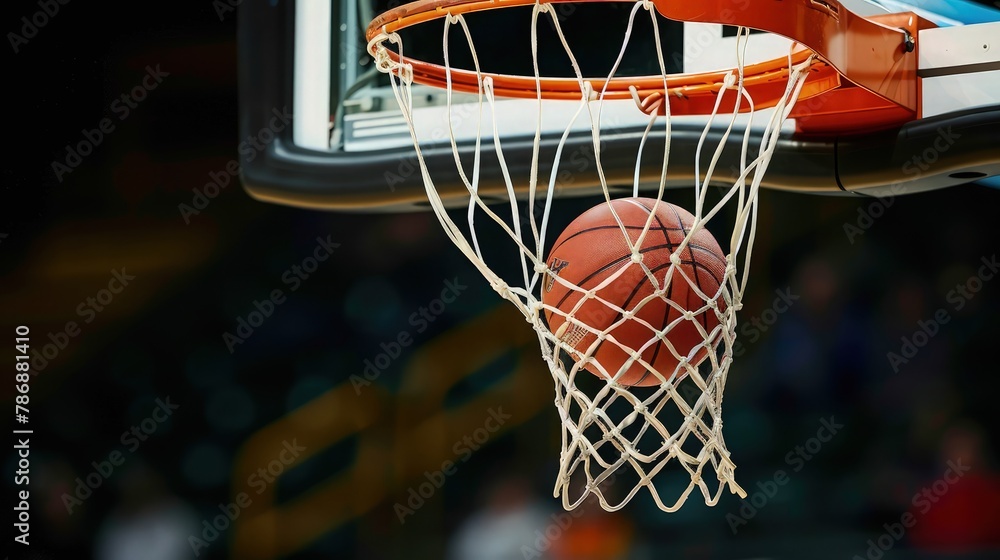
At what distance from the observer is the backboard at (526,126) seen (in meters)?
1.66

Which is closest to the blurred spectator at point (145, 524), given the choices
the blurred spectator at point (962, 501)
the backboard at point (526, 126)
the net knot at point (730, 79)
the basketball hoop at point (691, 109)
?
the backboard at point (526, 126)

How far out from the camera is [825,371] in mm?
3887

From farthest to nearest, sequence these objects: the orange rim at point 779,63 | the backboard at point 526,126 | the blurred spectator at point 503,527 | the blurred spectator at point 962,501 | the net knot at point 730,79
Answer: the blurred spectator at point 503,527, the blurred spectator at point 962,501, the backboard at point 526,126, the net knot at point 730,79, the orange rim at point 779,63

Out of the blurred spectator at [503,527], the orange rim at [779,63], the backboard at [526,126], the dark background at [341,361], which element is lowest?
the blurred spectator at [503,527]

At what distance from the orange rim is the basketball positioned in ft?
0.58

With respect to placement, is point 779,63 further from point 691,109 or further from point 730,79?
point 691,109

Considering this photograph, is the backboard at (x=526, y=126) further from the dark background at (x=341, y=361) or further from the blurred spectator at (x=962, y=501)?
the blurred spectator at (x=962, y=501)

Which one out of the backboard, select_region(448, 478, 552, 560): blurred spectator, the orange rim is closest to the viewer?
the orange rim

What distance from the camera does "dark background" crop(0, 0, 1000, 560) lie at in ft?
12.6

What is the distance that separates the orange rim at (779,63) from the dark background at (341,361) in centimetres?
233

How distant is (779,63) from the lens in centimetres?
154

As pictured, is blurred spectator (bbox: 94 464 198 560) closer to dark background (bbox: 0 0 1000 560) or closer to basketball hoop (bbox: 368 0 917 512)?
dark background (bbox: 0 0 1000 560)

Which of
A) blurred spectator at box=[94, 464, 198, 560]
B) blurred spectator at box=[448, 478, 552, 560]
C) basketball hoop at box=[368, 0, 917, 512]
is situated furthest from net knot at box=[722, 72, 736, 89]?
blurred spectator at box=[94, 464, 198, 560]

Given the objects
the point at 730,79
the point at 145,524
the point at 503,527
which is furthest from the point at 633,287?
the point at 145,524
